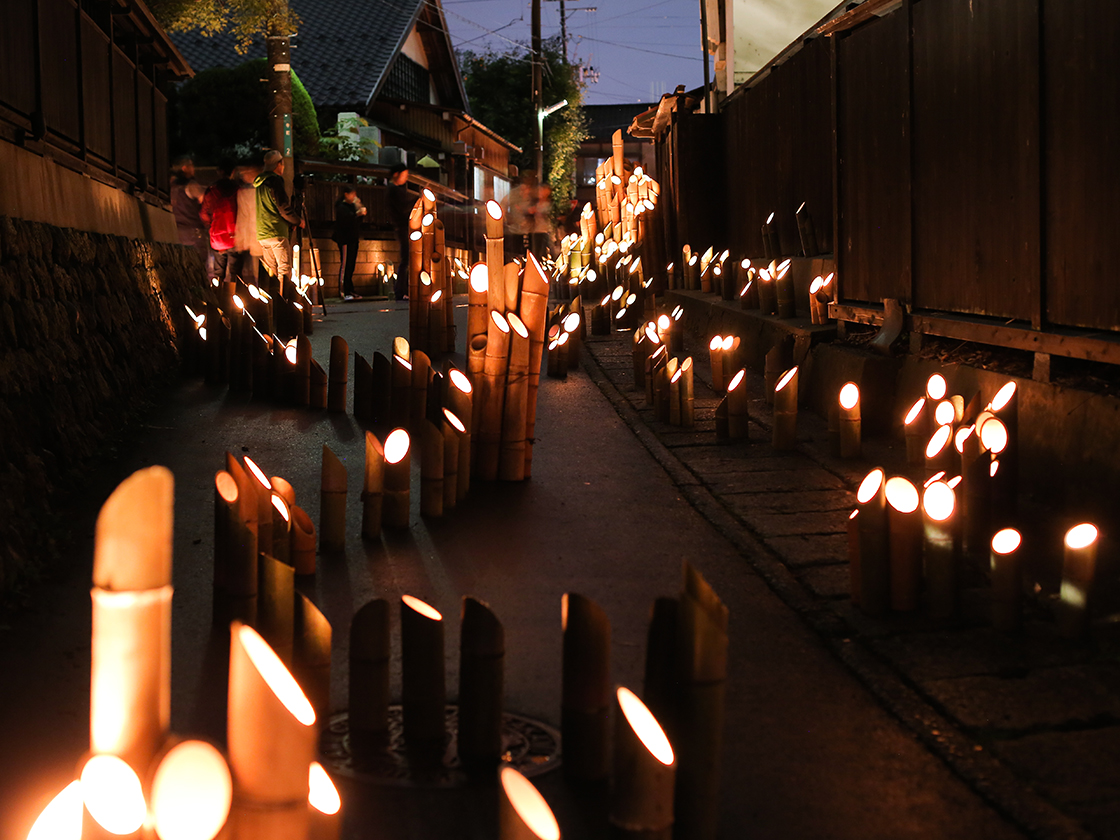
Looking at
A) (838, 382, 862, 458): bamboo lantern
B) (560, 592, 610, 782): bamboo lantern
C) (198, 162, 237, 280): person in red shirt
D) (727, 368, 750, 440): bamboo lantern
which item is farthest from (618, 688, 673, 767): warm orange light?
(198, 162, 237, 280): person in red shirt

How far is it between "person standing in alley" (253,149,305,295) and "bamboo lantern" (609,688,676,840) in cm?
1125

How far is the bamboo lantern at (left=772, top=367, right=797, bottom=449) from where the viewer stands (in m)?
5.98

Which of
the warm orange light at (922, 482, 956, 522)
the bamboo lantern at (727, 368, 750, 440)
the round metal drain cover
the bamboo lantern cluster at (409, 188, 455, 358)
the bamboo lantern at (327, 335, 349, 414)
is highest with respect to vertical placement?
the bamboo lantern cluster at (409, 188, 455, 358)

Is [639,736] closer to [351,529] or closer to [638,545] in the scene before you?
[638,545]

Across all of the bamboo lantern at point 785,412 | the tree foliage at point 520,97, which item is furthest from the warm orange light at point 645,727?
the tree foliage at point 520,97

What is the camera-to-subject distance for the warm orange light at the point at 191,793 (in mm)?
1428

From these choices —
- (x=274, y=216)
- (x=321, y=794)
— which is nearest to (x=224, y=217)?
(x=274, y=216)

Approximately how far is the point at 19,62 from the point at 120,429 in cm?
216

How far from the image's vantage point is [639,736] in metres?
2.00

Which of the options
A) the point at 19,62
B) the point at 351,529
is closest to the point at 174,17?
the point at 19,62

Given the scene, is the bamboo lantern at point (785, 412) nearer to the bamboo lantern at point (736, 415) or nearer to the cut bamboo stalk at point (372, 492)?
the bamboo lantern at point (736, 415)

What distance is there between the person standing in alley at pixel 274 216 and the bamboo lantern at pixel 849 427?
27.5 ft

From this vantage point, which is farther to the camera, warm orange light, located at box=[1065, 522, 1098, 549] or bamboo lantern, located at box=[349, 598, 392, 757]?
warm orange light, located at box=[1065, 522, 1098, 549]

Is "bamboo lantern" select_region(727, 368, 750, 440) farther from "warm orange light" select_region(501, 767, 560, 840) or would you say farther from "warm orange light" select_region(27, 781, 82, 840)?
"warm orange light" select_region(27, 781, 82, 840)
